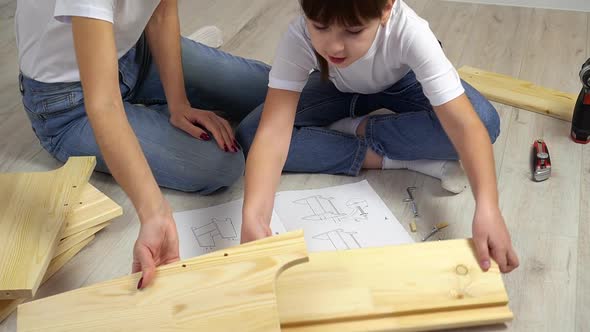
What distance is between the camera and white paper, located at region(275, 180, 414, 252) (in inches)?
51.6

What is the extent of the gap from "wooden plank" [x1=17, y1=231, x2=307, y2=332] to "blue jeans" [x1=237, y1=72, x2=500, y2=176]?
1.78 feet

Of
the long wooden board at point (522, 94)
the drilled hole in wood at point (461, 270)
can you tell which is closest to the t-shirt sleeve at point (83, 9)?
the drilled hole in wood at point (461, 270)

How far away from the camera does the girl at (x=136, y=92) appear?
3.63 feet

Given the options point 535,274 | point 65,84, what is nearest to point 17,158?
point 65,84

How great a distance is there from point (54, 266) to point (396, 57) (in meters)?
0.75

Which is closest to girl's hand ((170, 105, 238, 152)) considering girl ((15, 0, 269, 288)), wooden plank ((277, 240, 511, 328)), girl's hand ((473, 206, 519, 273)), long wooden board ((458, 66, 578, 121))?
girl ((15, 0, 269, 288))

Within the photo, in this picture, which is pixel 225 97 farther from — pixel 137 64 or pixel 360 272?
pixel 360 272

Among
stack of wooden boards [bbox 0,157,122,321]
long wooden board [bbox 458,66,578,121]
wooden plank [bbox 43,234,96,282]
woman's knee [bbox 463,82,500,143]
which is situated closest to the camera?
stack of wooden boards [bbox 0,157,122,321]

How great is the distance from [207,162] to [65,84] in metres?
0.34

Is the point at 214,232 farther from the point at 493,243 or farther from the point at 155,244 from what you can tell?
the point at 493,243

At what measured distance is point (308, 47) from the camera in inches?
49.0

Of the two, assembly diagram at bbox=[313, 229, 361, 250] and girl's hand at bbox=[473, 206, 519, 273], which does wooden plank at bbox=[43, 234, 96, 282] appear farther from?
girl's hand at bbox=[473, 206, 519, 273]

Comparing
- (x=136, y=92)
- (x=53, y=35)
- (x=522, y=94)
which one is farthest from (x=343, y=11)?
(x=522, y=94)

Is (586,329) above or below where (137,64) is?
below
